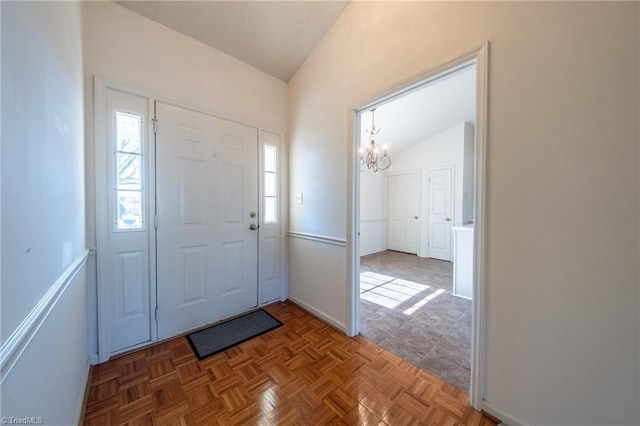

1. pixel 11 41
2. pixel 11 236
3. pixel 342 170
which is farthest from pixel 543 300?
pixel 11 41

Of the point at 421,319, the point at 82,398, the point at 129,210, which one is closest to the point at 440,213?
the point at 421,319

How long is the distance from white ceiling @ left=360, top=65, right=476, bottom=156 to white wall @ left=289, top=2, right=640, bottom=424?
2111mm

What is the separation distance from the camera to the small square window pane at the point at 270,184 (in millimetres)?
2748

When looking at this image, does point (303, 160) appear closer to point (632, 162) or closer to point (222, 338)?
point (222, 338)

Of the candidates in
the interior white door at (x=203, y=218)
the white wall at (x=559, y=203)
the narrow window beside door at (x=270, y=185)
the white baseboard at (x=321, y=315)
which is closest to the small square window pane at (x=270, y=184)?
the narrow window beside door at (x=270, y=185)

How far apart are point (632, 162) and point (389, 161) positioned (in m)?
5.23

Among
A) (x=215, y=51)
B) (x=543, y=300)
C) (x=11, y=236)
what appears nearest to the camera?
(x=11, y=236)

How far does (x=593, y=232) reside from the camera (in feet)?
3.48

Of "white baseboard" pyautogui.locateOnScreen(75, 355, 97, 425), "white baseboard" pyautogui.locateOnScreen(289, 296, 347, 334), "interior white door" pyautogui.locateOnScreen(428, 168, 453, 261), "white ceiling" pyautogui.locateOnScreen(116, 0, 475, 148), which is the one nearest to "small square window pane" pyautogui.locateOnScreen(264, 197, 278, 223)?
"white baseboard" pyautogui.locateOnScreen(289, 296, 347, 334)

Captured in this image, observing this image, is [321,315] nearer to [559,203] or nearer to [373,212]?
[559,203]

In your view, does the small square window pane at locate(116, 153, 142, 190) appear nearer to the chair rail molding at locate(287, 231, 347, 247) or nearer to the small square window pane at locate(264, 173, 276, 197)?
the small square window pane at locate(264, 173, 276, 197)

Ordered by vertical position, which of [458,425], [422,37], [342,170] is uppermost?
[422,37]

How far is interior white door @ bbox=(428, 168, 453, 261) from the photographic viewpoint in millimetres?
5289

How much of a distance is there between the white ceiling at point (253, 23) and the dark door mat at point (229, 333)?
271cm
